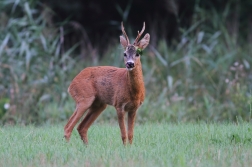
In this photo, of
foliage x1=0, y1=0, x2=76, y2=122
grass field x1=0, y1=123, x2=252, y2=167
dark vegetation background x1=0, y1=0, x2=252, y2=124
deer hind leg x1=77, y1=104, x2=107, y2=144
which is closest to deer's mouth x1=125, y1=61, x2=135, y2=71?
grass field x1=0, y1=123, x2=252, y2=167

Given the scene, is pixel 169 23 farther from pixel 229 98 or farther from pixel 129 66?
pixel 129 66

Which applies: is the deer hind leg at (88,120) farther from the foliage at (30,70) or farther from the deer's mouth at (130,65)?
the foliage at (30,70)

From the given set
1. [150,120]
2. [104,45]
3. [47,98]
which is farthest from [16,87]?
[104,45]

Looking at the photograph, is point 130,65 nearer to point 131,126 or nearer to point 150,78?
point 131,126

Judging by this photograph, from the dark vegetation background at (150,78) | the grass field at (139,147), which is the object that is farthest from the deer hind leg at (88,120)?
the dark vegetation background at (150,78)

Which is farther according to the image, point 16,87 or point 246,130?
point 16,87

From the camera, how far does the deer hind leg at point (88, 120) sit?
8797 millimetres

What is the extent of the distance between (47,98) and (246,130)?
17.1 ft

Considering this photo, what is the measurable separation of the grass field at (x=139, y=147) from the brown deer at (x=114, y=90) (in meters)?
0.25

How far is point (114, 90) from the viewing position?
8.45m

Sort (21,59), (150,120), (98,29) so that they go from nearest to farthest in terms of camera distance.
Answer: (150,120) < (21,59) < (98,29)

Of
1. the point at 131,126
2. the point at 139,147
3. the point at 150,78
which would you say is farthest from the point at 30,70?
the point at 139,147

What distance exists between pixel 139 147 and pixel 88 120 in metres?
1.56

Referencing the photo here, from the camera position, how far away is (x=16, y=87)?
12.5 metres
